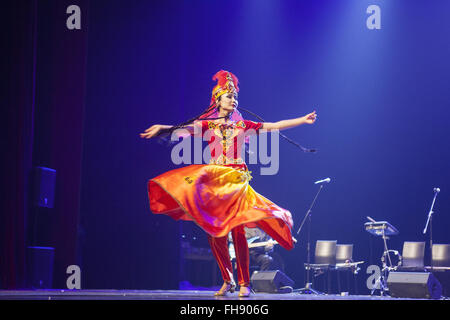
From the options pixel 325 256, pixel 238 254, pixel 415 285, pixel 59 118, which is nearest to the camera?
pixel 238 254

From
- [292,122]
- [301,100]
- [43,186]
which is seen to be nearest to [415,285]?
[292,122]

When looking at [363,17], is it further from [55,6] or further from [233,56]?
[55,6]

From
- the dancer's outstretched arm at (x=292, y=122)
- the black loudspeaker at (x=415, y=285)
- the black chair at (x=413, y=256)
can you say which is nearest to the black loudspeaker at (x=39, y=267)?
the dancer's outstretched arm at (x=292, y=122)

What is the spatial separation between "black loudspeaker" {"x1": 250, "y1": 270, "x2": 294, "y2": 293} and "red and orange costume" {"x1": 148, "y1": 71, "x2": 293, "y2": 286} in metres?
2.50

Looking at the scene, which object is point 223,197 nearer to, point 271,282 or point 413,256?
point 271,282

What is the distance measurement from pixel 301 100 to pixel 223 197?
5.76 m

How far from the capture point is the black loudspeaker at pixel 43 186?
5.37 metres

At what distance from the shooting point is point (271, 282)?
6.19 metres

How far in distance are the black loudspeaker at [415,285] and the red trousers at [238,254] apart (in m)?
1.83

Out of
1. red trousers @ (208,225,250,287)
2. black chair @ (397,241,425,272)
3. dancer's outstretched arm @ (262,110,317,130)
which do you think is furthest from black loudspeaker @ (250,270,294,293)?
dancer's outstretched arm @ (262,110,317,130)

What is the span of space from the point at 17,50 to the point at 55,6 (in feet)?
2.84

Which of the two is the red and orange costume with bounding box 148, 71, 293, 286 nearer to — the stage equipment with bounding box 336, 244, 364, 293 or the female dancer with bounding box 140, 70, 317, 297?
the female dancer with bounding box 140, 70, 317, 297

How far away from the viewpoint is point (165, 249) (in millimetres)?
7156

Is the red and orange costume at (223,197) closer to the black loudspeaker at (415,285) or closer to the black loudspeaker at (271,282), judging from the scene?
the black loudspeaker at (415,285)
